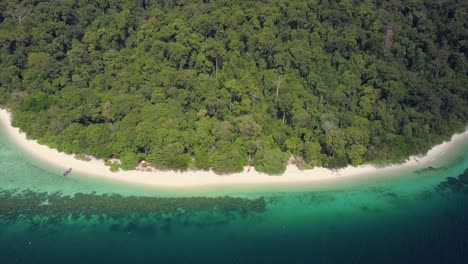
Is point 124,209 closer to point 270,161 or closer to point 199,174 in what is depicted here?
point 199,174

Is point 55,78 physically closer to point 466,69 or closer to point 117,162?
point 117,162

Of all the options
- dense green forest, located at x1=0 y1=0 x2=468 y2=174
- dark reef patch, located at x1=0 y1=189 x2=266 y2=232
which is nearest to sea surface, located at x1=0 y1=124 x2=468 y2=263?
dark reef patch, located at x1=0 y1=189 x2=266 y2=232

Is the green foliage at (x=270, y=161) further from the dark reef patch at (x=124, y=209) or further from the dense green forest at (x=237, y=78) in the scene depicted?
the dark reef patch at (x=124, y=209)

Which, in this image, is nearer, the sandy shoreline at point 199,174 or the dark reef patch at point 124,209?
the dark reef patch at point 124,209

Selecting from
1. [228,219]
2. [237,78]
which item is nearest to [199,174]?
[228,219]

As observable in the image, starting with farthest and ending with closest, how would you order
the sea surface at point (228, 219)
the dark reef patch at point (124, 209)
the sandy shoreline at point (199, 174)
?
the sandy shoreline at point (199, 174), the dark reef patch at point (124, 209), the sea surface at point (228, 219)

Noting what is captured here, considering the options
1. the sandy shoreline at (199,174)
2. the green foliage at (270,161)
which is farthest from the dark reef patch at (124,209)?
the green foliage at (270,161)
